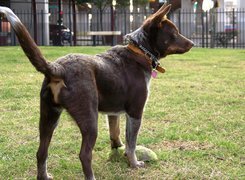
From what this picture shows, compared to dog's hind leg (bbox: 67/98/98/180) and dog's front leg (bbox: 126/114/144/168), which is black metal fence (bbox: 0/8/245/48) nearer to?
dog's front leg (bbox: 126/114/144/168)

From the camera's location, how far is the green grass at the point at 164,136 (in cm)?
436

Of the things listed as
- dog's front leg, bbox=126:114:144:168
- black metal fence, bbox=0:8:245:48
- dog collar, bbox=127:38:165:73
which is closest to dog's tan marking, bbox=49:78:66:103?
dog's front leg, bbox=126:114:144:168

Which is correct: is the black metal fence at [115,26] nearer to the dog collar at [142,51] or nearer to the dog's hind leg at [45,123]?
the dog collar at [142,51]

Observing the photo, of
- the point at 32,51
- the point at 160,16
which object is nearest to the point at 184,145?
the point at 160,16

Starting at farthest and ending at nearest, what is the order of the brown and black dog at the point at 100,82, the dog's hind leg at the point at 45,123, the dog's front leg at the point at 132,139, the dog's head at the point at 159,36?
the dog's head at the point at 159,36 → the dog's front leg at the point at 132,139 → the dog's hind leg at the point at 45,123 → the brown and black dog at the point at 100,82

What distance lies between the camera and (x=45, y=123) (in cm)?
393

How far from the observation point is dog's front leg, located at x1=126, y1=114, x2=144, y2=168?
4.34m

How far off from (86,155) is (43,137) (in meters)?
0.46

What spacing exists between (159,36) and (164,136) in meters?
1.49

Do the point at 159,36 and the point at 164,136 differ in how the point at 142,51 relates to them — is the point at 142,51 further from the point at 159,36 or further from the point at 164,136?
the point at 164,136

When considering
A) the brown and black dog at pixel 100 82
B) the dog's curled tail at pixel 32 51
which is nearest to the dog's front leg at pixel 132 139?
the brown and black dog at pixel 100 82

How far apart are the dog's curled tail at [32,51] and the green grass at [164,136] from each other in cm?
56

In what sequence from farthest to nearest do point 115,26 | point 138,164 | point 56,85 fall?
point 115,26
point 138,164
point 56,85

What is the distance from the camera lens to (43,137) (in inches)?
156
